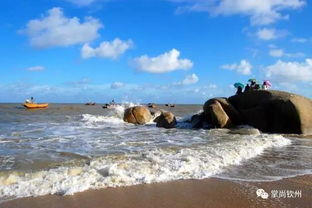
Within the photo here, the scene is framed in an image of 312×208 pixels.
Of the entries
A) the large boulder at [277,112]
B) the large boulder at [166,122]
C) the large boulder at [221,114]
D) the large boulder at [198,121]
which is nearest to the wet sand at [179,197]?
the large boulder at [277,112]

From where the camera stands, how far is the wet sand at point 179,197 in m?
7.66

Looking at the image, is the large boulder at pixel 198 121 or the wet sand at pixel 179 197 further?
the large boulder at pixel 198 121

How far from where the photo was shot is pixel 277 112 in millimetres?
22906

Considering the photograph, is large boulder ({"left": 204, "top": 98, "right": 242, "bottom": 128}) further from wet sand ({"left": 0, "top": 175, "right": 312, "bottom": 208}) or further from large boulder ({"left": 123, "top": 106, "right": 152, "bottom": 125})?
wet sand ({"left": 0, "top": 175, "right": 312, "bottom": 208})

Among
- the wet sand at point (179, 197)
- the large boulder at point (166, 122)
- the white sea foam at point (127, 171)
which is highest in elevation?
the large boulder at point (166, 122)

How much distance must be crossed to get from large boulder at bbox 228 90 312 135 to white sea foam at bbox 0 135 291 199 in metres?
8.96

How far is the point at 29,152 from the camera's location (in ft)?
45.3

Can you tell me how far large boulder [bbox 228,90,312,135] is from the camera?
22031 millimetres

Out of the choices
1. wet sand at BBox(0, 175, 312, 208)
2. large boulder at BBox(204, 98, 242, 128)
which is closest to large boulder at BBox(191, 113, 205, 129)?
large boulder at BBox(204, 98, 242, 128)

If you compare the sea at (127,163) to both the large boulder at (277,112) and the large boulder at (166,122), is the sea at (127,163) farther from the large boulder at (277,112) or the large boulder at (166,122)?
the large boulder at (166,122)

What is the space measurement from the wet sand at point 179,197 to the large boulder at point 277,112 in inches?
526

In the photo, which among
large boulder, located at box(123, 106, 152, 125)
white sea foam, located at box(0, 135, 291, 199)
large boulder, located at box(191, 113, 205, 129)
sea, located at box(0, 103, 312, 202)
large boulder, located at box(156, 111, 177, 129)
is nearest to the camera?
white sea foam, located at box(0, 135, 291, 199)

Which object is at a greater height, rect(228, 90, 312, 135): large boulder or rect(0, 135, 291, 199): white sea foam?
rect(228, 90, 312, 135): large boulder

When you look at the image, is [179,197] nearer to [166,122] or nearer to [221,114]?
[221,114]
